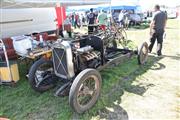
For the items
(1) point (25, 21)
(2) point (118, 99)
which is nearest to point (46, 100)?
(2) point (118, 99)

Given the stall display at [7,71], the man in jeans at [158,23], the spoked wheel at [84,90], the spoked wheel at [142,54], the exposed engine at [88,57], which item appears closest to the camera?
the spoked wheel at [84,90]

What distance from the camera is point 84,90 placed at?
3.67 m

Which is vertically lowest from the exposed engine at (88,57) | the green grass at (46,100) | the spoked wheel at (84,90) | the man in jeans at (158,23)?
the green grass at (46,100)

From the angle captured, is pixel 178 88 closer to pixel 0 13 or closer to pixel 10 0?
pixel 10 0

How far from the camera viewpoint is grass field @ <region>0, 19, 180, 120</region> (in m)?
3.64

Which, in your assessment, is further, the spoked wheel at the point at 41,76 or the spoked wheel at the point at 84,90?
the spoked wheel at the point at 41,76

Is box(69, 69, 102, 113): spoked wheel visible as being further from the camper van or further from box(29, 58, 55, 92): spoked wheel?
the camper van

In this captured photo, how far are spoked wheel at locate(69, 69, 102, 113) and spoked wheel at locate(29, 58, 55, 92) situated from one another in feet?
3.45

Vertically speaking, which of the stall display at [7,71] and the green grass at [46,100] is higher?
the stall display at [7,71]

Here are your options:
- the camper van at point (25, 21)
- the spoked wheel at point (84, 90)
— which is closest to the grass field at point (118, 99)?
the spoked wheel at point (84, 90)

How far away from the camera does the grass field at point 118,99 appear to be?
11.9ft

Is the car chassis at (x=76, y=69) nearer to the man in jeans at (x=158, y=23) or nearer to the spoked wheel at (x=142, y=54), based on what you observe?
the spoked wheel at (x=142, y=54)

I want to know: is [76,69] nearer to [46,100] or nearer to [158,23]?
[46,100]

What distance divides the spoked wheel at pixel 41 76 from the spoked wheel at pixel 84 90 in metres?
1.05
